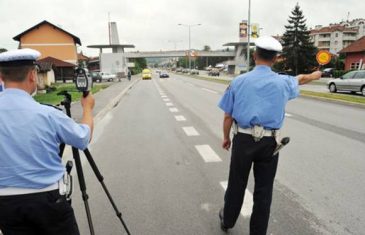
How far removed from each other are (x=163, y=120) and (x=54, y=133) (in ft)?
30.8

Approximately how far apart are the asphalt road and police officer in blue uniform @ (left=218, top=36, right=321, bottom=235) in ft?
2.15

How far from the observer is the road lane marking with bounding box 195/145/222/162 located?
250 inches

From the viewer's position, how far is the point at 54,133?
206cm

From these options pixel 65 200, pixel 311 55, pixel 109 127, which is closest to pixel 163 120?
pixel 109 127

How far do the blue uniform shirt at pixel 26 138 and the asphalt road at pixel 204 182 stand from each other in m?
1.81

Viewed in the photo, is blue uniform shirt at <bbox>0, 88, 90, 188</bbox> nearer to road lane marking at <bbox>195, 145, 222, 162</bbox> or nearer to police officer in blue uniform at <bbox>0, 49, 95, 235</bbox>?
police officer in blue uniform at <bbox>0, 49, 95, 235</bbox>

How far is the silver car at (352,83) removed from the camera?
21.1m

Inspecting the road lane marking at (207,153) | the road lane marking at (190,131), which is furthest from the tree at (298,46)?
the road lane marking at (207,153)

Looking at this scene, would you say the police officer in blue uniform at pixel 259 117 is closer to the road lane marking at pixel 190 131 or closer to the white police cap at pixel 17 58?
the white police cap at pixel 17 58

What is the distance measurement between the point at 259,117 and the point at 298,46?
61183mm

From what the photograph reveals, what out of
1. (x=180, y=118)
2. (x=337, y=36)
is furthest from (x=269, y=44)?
(x=337, y=36)

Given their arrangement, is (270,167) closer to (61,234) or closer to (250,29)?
(61,234)

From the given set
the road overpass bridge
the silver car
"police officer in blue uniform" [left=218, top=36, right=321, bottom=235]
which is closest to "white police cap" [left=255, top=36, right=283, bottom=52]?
"police officer in blue uniform" [left=218, top=36, right=321, bottom=235]

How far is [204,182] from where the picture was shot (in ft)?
16.7
